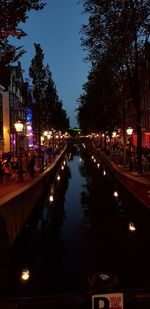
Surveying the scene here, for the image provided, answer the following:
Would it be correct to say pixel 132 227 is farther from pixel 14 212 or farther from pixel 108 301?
pixel 108 301

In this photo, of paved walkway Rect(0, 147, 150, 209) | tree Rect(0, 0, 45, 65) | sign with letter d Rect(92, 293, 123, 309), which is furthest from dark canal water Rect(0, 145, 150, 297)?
tree Rect(0, 0, 45, 65)

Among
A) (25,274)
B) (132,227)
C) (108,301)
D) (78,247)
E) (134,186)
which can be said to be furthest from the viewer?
(134,186)

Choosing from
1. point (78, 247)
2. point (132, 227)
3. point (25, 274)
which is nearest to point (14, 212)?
point (78, 247)

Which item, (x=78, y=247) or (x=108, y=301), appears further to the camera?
(x=78, y=247)

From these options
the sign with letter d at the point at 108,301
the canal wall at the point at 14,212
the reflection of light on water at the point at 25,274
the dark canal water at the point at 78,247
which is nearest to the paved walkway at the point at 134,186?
the dark canal water at the point at 78,247

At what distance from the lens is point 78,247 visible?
14.7 meters

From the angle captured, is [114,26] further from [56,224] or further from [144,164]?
[56,224]

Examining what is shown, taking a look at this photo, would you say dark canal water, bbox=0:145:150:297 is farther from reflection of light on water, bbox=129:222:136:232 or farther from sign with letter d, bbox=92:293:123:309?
sign with letter d, bbox=92:293:123:309

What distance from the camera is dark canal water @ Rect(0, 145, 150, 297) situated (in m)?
11.1

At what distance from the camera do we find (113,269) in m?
12.1

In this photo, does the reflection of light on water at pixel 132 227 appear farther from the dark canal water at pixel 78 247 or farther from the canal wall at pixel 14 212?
the canal wall at pixel 14 212

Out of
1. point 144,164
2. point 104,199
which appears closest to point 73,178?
point 144,164

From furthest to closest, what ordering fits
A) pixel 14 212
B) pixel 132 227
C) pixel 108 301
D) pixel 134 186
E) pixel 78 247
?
1. pixel 134 186
2. pixel 132 227
3. pixel 78 247
4. pixel 14 212
5. pixel 108 301

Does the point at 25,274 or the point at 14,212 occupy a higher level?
the point at 14,212
